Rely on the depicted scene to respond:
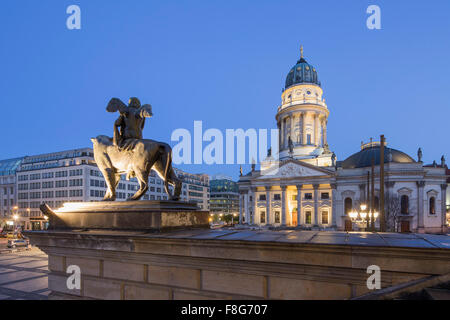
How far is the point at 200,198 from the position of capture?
11369 cm

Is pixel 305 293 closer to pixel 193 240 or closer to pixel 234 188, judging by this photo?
pixel 193 240

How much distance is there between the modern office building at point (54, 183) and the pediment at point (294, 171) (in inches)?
1377

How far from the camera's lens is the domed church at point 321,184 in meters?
54.5

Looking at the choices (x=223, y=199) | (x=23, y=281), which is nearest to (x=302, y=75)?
(x=223, y=199)

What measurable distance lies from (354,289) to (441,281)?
0.92m

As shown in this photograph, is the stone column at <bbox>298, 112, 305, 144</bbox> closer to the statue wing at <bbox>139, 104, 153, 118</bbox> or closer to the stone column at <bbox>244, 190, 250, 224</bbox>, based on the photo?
the stone column at <bbox>244, 190, 250, 224</bbox>

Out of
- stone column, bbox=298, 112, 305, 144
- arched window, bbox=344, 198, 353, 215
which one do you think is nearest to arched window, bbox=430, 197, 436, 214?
arched window, bbox=344, 198, 353, 215

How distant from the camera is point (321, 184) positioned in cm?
6116

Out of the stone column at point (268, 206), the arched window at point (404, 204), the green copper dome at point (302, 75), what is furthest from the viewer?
the green copper dome at point (302, 75)

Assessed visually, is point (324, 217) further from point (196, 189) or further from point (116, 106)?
point (116, 106)

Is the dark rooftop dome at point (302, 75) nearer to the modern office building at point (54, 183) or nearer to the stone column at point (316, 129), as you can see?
the stone column at point (316, 129)

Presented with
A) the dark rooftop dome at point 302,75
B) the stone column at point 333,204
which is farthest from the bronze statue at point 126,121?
the dark rooftop dome at point 302,75

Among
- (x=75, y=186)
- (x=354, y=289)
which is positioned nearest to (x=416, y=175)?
(x=354, y=289)
